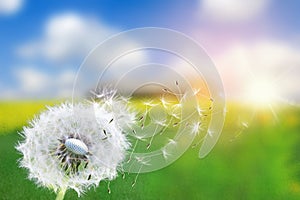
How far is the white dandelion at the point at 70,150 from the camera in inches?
73.1

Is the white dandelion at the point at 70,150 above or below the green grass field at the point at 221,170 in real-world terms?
below

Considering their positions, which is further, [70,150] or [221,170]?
[221,170]

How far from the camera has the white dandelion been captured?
1.86m

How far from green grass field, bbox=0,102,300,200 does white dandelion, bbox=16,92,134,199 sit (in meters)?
1.83

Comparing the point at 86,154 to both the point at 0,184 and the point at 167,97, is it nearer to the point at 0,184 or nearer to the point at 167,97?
the point at 167,97

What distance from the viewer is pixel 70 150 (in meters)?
Answer: 1.82

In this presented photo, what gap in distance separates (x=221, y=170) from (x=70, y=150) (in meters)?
2.73

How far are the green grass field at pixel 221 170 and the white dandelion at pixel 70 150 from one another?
6.00 feet

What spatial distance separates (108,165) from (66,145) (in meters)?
0.20

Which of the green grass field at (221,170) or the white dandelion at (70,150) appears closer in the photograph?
the white dandelion at (70,150)

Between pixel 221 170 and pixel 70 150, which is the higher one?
pixel 221 170

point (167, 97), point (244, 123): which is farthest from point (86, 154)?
point (244, 123)

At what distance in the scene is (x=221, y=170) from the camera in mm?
4348

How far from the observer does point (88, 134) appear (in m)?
1.90
